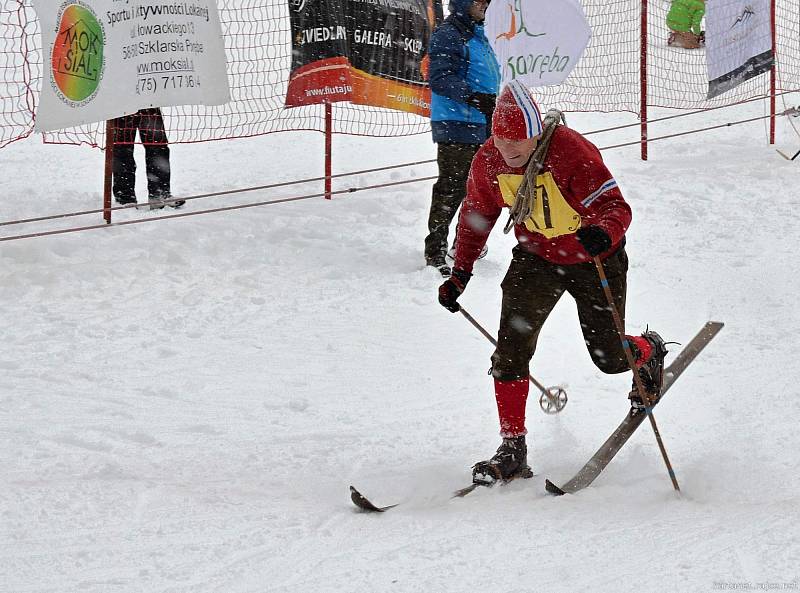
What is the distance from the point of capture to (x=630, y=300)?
6668 mm

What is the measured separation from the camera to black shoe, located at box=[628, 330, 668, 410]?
4.43m

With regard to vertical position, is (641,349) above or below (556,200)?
below

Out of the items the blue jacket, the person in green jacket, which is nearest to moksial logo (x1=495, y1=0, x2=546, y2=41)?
the blue jacket

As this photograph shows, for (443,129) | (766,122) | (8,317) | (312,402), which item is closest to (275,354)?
(312,402)

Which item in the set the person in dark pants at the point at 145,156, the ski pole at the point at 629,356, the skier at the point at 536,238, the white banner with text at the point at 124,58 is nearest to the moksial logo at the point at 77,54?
the white banner with text at the point at 124,58

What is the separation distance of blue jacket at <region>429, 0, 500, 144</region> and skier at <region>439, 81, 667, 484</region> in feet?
8.14

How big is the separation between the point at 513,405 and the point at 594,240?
0.94 m

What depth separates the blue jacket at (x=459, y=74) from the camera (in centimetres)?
652

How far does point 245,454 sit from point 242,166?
5366 millimetres

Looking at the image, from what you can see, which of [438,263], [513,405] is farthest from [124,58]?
[513,405]

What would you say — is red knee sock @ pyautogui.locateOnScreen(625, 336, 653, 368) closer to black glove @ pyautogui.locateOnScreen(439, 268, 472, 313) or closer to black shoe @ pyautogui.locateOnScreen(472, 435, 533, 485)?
black shoe @ pyautogui.locateOnScreen(472, 435, 533, 485)

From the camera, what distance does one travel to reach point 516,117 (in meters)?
3.76

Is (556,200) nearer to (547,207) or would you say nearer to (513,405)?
(547,207)

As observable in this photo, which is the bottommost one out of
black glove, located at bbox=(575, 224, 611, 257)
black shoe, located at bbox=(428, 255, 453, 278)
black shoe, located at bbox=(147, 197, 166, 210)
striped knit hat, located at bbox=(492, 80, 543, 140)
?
black shoe, located at bbox=(428, 255, 453, 278)
